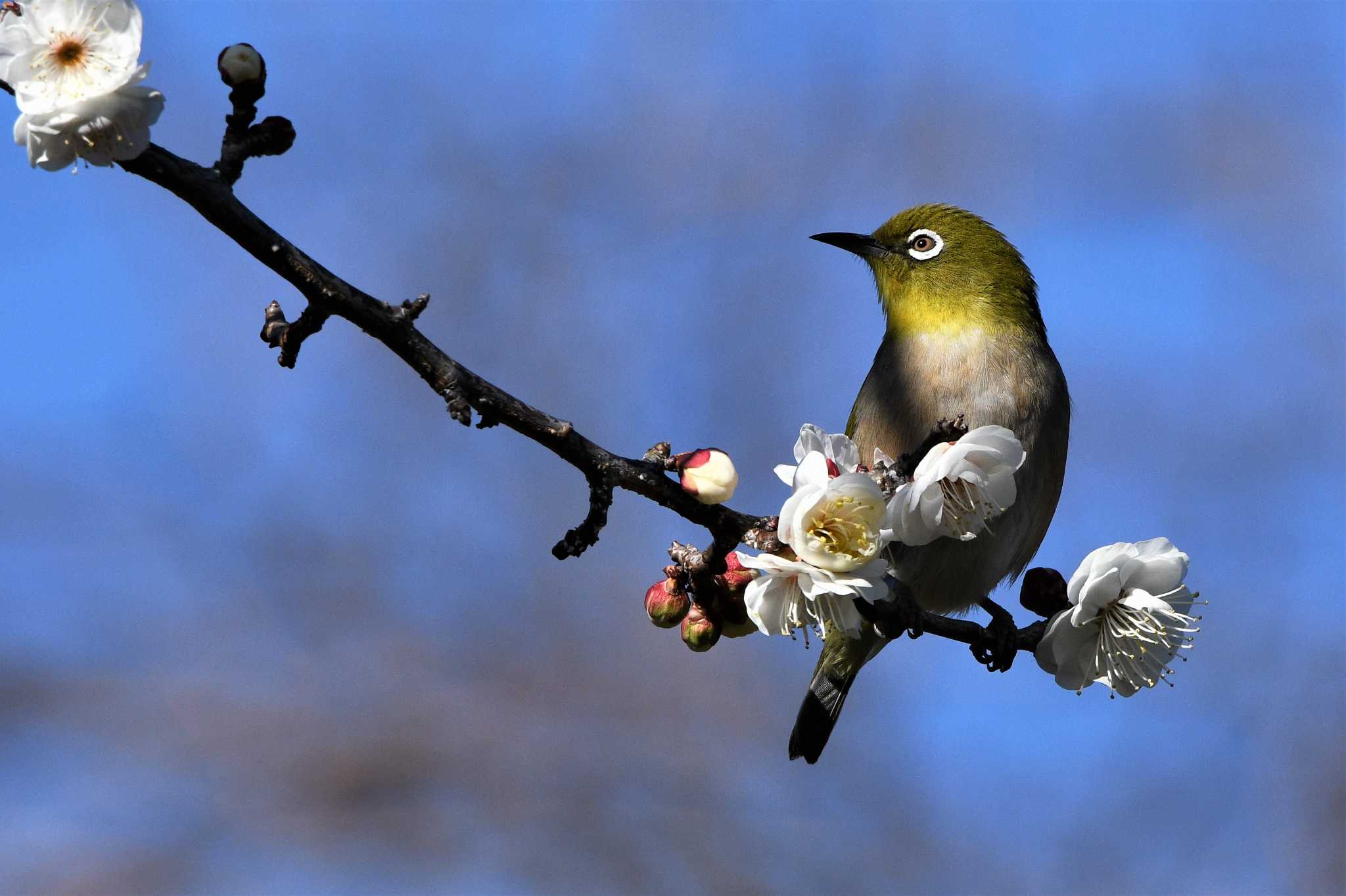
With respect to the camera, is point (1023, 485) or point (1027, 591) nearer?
point (1027, 591)

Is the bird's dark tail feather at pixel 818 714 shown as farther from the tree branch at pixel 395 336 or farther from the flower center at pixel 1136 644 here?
the tree branch at pixel 395 336

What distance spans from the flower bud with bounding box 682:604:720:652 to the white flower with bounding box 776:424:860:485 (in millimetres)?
456

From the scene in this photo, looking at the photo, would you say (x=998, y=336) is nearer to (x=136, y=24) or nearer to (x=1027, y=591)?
(x=1027, y=591)

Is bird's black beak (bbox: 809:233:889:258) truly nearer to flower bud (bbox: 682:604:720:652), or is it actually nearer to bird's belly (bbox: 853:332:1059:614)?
bird's belly (bbox: 853:332:1059:614)

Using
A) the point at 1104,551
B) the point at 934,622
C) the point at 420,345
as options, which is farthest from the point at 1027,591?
the point at 420,345

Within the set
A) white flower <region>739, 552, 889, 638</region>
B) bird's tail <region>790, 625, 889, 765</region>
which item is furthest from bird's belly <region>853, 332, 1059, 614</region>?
white flower <region>739, 552, 889, 638</region>

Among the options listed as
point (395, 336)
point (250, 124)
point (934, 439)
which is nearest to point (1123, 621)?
point (934, 439)

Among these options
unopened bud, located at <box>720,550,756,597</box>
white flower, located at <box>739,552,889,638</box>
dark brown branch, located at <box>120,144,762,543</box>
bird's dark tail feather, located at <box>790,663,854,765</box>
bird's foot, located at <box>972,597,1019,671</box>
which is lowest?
dark brown branch, located at <box>120,144,762,543</box>

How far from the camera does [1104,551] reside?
319 cm

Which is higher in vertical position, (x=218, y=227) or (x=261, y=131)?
(x=261, y=131)

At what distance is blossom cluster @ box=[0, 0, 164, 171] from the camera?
2.21 m

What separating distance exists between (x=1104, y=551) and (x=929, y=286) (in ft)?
10.1

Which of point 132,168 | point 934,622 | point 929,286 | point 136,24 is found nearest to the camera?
point 132,168

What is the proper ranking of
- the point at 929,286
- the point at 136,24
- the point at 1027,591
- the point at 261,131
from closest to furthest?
the point at 136,24, the point at 261,131, the point at 1027,591, the point at 929,286
